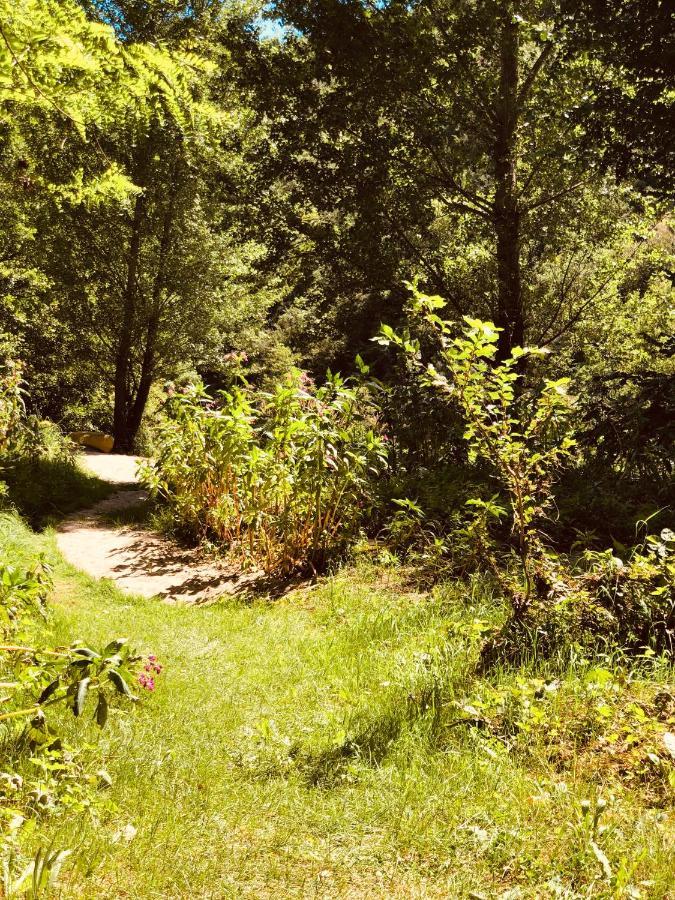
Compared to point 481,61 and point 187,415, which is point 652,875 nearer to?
point 187,415

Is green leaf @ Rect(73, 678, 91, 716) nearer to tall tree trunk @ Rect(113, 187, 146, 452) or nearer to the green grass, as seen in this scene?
the green grass

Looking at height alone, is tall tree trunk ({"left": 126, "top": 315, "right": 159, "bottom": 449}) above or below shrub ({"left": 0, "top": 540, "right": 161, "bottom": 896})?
above

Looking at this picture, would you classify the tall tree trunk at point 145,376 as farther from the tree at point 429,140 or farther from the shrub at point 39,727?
the shrub at point 39,727

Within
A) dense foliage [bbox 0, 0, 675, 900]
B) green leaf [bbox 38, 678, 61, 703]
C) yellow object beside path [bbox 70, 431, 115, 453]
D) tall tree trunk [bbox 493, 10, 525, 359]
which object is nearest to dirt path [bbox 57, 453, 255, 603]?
dense foliage [bbox 0, 0, 675, 900]

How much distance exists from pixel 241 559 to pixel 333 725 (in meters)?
2.94

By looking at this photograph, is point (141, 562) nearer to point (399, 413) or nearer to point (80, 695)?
point (399, 413)

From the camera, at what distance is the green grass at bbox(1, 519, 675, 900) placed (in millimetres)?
1867

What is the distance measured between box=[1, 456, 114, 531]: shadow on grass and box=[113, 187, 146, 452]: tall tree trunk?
5.97m

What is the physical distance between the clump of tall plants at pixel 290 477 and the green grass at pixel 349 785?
4.61ft

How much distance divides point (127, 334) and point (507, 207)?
31.5ft

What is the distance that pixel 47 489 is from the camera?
7.97m

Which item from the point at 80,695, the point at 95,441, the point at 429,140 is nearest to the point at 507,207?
the point at 429,140

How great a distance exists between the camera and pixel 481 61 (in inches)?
333

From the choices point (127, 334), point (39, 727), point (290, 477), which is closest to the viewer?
point (39, 727)
